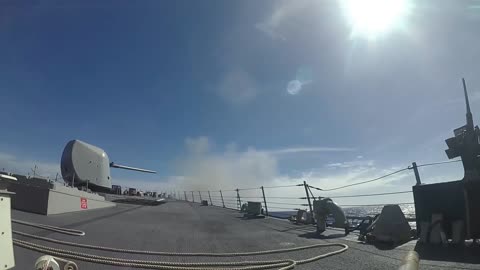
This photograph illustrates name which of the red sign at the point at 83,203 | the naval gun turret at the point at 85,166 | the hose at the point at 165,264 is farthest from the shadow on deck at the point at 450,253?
the naval gun turret at the point at 85,166

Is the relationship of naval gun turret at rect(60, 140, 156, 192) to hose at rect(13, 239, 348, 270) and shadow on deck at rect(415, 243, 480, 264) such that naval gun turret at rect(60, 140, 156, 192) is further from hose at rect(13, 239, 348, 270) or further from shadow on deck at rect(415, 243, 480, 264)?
shadow on deck at rect(415, 243, 480, 264)

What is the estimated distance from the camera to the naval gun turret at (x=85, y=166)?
51.6 feet

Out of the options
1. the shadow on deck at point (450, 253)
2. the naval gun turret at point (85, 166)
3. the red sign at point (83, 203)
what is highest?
the naval gun turret at point (85, 166)

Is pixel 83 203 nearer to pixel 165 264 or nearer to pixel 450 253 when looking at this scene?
pixel 165 264

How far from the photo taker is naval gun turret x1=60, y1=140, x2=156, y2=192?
15.7 m

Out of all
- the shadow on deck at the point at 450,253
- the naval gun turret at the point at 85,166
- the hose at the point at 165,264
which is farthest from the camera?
the naval gun turret at the point at 85,166

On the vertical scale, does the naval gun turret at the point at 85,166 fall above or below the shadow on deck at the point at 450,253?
above

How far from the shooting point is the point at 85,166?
54.3 ft

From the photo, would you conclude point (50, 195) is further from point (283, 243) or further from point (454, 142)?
point (454, 142)

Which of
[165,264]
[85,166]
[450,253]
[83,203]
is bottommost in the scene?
[450,253]

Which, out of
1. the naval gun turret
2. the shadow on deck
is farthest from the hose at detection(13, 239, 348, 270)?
the naval gun turret

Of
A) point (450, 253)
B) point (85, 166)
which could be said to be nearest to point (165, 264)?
point (450, 253)

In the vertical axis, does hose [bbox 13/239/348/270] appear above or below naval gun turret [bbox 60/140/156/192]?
below

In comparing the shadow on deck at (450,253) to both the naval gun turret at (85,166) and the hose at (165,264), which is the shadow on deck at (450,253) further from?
the naval gun turret at (85,166)
